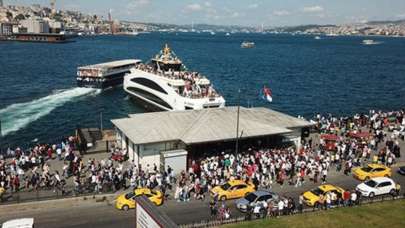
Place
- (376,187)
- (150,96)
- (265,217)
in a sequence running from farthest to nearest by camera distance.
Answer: (150,96)
(376,187)
(265,217)

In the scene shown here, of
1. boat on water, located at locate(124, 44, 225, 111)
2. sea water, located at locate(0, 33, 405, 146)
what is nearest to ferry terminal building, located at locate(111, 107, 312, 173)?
boat on water, located at locate(124, 44, 225, 111)

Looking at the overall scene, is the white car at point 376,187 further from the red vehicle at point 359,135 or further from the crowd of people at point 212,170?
the red vehicle at point 359,135

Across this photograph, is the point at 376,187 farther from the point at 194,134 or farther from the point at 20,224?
the point at 20,224

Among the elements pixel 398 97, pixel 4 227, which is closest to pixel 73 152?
pixel 4 227

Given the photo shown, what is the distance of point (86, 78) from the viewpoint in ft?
298

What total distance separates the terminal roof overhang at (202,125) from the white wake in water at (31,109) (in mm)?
25780

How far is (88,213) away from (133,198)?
2.91 m

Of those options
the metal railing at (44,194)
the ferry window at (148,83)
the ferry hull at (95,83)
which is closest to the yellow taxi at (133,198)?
the metal railing at (44,194)

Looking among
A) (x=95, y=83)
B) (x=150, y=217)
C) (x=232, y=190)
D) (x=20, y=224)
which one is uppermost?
(x=150, y=217)

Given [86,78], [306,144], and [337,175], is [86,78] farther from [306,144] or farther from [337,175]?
[337,175]

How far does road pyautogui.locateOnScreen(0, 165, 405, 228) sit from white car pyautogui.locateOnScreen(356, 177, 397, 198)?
374 inches

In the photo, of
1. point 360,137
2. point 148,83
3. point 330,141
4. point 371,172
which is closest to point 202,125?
point 330,141

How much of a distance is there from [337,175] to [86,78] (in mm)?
65223

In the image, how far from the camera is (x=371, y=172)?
35219 millimetres
